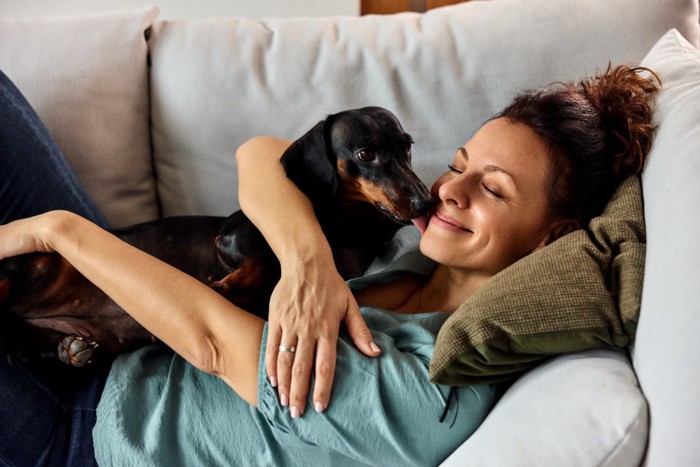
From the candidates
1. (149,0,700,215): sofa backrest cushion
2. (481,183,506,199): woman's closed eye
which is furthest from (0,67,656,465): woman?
(149,0,700,215): sofa backrest cushion

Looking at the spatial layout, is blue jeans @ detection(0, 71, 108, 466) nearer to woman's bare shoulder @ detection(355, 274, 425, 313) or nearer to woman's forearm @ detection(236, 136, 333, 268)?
woman's forearm @ detection(236, 136, 333, 268)

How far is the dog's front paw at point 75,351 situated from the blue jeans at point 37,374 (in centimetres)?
4

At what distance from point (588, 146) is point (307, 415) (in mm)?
714

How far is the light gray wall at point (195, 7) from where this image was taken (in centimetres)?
242

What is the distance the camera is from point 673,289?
3.02ft

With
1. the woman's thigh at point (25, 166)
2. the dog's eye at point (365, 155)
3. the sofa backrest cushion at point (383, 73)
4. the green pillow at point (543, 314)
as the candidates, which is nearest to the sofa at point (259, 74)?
the sofa backrest cushion at point (383, 73)

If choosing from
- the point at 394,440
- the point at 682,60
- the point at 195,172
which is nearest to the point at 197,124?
the point at 195,172

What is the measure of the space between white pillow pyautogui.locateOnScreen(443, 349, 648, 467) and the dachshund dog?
449 millimetres

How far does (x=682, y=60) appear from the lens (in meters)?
1.40

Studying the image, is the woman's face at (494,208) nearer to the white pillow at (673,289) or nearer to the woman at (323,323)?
the woman at (323,323)

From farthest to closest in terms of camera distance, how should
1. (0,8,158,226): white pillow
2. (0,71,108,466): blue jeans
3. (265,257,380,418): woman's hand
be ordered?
Result: (0,8,158,226): white pillow, (0,71,108,466): blue jeans, (265,257,380,418): woman's hand

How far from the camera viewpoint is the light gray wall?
242 cm

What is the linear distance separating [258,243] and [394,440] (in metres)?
0.56

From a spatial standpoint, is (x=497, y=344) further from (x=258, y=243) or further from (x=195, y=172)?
(x=195, y=172)
